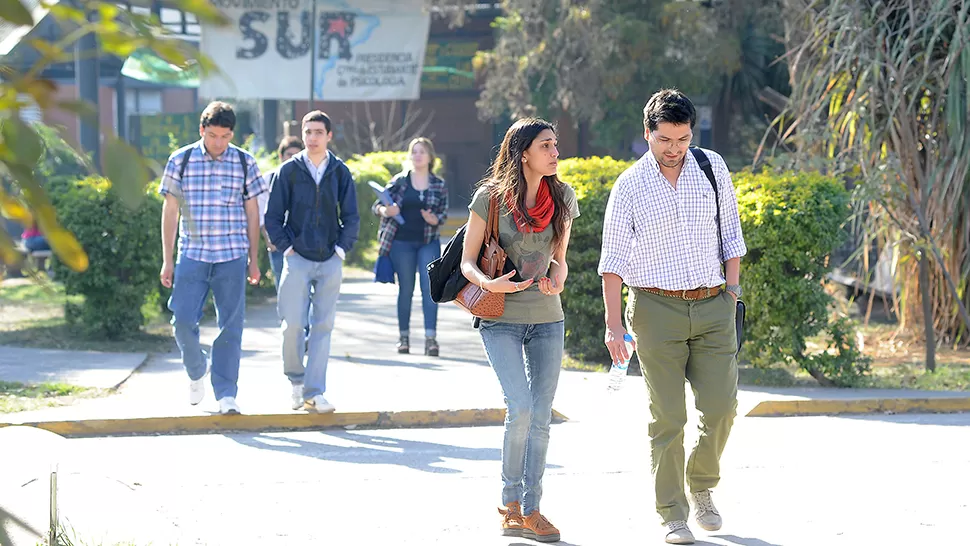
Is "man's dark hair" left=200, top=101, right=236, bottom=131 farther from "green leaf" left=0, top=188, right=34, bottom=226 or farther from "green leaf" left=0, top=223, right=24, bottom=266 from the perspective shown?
"green leaf" left=0, top=223, right=24, bottom=266

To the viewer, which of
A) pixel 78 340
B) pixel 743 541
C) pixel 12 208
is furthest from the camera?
pixel 78 340

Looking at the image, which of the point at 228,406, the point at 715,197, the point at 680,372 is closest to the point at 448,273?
the point at 680,372

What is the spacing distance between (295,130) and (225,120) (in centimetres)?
2672

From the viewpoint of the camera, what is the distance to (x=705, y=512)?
5594 mm

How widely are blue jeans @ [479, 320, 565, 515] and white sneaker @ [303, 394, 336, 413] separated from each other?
109 inches

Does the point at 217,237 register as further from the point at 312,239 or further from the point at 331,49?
the point at 331,49

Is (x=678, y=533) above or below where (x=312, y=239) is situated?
below

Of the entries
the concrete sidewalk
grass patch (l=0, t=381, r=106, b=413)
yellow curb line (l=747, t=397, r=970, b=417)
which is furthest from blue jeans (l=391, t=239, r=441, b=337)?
yellow curb line (l=747, t=397, r=970, b=417)

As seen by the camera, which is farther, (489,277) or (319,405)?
(319,405)

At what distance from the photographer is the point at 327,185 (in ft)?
26.8

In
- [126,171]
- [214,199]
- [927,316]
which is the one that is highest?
[126,171]

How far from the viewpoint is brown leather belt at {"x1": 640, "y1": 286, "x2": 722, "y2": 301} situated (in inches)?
213

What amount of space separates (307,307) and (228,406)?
79 cm

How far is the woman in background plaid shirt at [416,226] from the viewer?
11.1 meters
